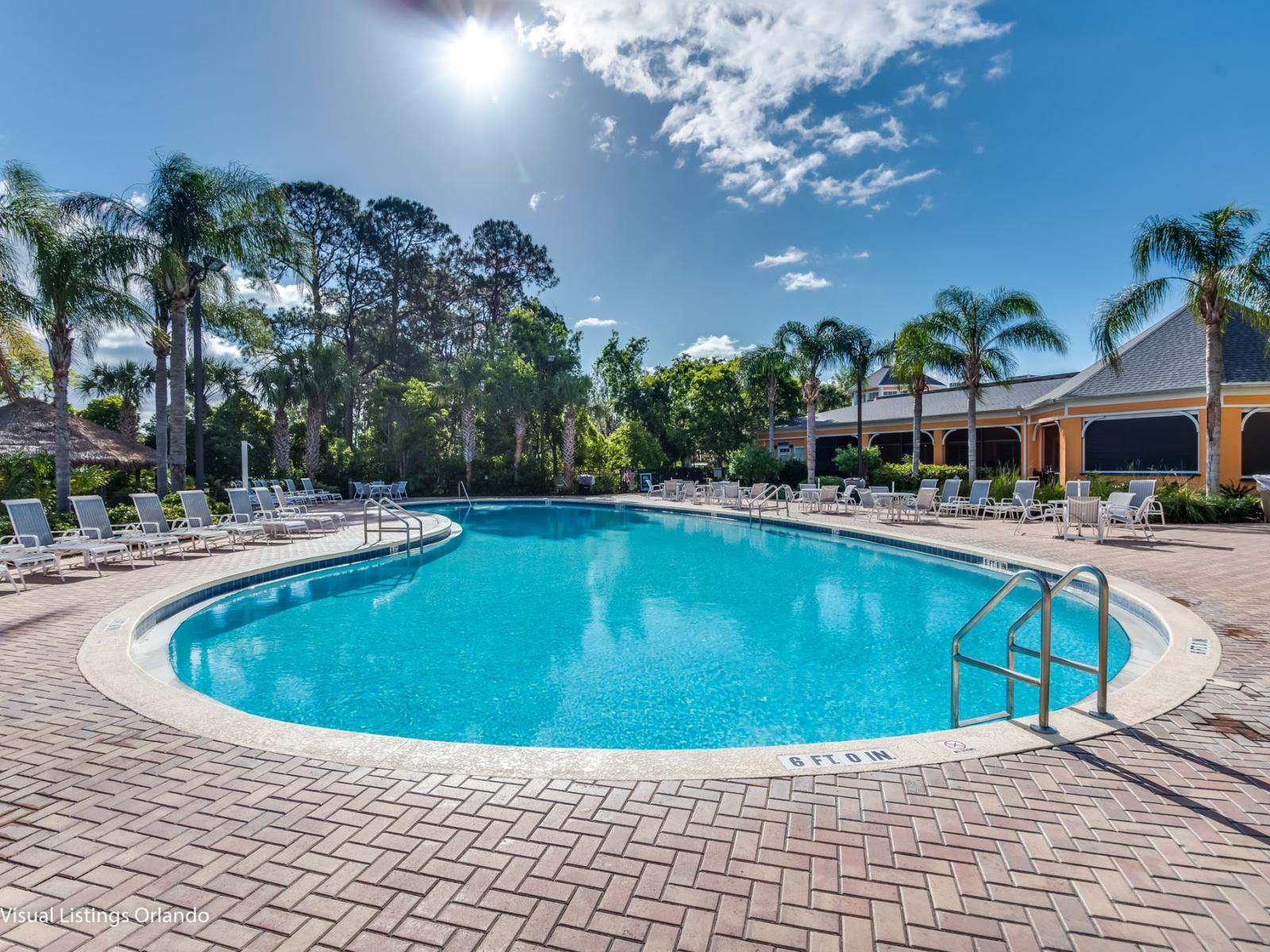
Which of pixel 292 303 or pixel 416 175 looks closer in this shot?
pixel 416 175

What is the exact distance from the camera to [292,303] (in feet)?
112

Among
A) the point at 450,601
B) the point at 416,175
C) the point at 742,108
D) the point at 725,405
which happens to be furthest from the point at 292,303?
the point at 450,601

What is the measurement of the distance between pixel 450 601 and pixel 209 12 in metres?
12.2

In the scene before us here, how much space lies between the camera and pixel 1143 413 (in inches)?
738

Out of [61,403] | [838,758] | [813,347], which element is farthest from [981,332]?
[61,403]

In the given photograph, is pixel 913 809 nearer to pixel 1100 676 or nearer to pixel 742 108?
pixel 1100 676

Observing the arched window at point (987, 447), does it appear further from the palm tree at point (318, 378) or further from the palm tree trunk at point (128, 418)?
the palm tree trunk at point (128, 418)

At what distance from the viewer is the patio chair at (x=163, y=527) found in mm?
10734

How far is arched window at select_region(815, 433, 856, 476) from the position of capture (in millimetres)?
30000

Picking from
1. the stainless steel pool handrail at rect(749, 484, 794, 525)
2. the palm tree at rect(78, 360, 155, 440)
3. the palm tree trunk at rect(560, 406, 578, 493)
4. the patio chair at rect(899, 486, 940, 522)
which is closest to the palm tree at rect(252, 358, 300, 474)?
the palm tree at rect(78, 360, 155, 440)

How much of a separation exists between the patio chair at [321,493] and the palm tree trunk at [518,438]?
4.60m

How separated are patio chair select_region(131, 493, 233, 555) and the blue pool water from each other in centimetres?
273

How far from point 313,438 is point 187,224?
10.4 metres

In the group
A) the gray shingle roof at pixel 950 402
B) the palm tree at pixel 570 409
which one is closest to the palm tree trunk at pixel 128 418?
the palm tree at pixel 570 409
